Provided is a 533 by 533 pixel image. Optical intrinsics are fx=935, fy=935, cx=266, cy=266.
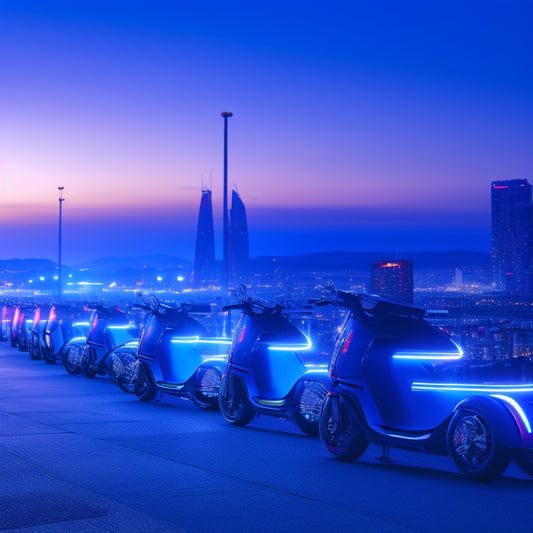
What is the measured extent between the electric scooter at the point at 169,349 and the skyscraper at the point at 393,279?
209cm

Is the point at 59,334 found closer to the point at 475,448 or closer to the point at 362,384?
the point at 362,384

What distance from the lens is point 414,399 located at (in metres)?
7.03

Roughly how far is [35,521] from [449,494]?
2601 mm

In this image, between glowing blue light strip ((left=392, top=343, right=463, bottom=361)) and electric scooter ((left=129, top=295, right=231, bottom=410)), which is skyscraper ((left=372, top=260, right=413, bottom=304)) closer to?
electric scooter ((left=129, top=295, right=231, bottom=410))

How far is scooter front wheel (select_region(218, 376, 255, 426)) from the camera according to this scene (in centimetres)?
970

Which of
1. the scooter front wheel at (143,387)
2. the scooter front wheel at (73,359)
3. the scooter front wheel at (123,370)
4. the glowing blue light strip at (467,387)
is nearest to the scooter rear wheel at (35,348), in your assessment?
the scooter front wheel at (73,359)

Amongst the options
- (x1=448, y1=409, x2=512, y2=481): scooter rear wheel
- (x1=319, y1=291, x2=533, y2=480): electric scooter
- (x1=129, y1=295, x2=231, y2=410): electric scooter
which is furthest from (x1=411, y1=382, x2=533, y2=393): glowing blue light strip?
(x1=129, y1=295, x2=231, y2=410): electric scooter

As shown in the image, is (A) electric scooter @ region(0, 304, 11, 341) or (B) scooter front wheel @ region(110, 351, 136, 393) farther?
(A) electric scooter @ region(0, 304, 11, 341)

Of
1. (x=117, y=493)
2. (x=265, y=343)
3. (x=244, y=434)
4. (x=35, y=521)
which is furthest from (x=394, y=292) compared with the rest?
(x=35, y=521)

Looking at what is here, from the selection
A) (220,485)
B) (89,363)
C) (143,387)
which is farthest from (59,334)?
(220,485)

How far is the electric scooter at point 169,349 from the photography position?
12.0 metres

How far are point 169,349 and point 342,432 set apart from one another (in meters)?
4.97

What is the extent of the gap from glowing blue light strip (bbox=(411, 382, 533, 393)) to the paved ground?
24.6 inches

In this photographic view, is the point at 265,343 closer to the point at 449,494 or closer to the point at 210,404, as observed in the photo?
the point at 210,404
